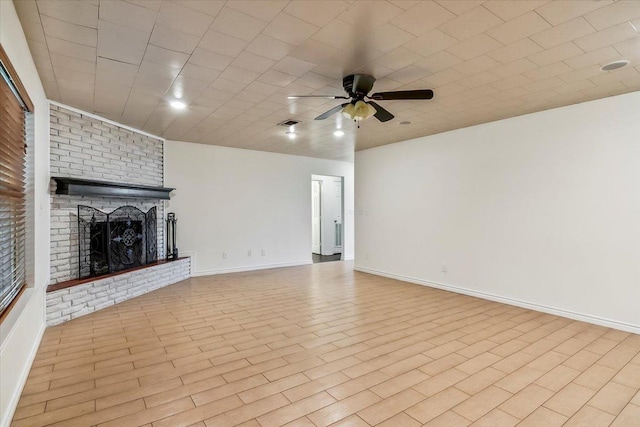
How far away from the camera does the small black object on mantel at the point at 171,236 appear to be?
5779mm

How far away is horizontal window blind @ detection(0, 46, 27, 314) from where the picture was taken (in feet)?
6.95

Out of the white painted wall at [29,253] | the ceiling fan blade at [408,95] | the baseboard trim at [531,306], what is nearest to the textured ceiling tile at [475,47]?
the ceiling fan blade at [408,95]

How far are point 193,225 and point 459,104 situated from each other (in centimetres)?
487

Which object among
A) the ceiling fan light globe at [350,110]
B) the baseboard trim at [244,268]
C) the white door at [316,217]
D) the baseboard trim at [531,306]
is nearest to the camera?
the ceiling fan light globe at [350,110]

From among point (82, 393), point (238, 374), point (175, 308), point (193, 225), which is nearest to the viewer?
point (82, 393)

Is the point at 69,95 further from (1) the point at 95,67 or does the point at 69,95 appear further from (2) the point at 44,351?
(2) the point at 44,351

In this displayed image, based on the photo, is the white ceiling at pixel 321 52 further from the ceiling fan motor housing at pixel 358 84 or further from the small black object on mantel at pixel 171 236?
the small black object on mantel at pixel 171 236

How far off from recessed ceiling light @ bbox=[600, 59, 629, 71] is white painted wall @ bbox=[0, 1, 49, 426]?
4382 millimetres

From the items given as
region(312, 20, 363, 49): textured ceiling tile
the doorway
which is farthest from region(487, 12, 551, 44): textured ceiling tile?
the doorway

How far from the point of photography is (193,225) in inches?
245

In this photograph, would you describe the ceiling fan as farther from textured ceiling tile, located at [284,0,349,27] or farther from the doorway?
the doorway

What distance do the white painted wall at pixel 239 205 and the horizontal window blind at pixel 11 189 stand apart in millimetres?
3334

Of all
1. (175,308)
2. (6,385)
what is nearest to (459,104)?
(175,308)

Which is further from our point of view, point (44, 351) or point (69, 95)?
point (69, 95)
